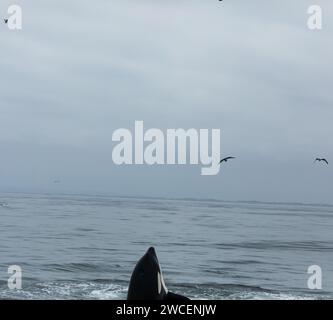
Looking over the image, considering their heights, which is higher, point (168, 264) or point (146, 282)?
point (146, 282)

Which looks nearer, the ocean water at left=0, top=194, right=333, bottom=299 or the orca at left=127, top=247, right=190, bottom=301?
the orca at left=127, top=247, right=190, bottom=301

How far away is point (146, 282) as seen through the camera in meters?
10.2

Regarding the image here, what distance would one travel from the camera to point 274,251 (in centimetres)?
4781

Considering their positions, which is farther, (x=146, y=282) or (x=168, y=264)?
(x=168, y=264)

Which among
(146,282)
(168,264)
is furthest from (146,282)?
(168,264)

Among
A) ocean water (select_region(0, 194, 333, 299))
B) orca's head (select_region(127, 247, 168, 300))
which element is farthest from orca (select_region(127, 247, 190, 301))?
ocean water (select_region(0, 194, 333, 299))

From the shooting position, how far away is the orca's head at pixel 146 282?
33.1 ft

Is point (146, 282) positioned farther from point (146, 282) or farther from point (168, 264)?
point (168, 264)

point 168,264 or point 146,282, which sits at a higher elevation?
point 146,282

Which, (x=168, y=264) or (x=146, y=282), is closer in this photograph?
(x=146, y=282)

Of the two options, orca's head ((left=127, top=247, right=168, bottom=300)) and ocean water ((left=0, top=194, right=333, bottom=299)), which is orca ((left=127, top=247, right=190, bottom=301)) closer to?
orca's head ((left=127, top=247, right=168, bottom=300))

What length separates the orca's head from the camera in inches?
398

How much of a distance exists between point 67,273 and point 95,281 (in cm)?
278
